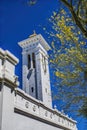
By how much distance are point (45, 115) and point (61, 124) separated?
2668mm

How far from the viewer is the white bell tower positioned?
121 ft

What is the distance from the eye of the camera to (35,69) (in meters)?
40.7

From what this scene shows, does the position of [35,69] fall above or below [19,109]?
above

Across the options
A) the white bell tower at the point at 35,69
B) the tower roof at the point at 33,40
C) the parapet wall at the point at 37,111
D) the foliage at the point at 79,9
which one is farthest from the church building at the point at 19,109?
the tower roof at the point at 33,40

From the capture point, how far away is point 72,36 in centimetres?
842

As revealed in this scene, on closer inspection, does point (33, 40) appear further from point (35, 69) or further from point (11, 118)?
point (11, 118)

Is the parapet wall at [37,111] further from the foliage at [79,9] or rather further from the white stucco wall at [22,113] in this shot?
the foliage at [79,9]

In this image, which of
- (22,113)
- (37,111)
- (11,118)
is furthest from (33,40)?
(11,118)

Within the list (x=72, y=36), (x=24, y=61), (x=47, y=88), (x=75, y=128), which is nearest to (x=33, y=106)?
(x=72, y=36)

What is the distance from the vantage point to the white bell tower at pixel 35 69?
36888 millimetres

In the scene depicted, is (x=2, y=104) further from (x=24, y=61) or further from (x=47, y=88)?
(x=24, y=61)

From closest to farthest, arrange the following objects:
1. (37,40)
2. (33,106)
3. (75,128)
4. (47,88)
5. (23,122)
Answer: (23,122) → (33,106) → (75,128) → (47,88) → (37,40)

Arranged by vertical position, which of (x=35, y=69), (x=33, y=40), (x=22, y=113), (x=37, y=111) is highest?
(x=33, y=40)

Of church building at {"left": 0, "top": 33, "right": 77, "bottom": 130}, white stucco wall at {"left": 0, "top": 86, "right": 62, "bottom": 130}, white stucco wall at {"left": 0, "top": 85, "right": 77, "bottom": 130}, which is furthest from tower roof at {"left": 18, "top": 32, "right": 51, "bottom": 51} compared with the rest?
white stucco wall at {"left": 0, "top": 86, "right": 62, "bottom": 130}
